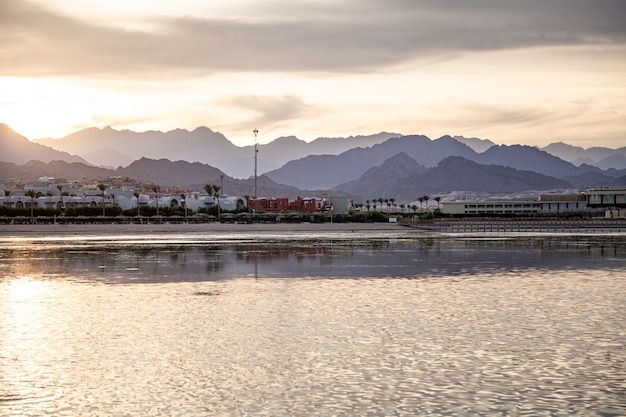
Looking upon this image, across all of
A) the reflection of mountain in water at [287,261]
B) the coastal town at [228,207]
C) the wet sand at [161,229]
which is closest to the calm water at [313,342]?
the reflection of mountain in water at [287,261]

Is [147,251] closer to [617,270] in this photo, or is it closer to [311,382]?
[617,270]

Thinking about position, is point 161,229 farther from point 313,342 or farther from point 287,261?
point 313,342

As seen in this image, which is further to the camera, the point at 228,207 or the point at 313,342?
the point at 228,207

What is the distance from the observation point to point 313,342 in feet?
65.6

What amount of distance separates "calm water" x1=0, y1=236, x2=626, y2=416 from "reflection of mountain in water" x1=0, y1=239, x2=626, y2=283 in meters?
0.56

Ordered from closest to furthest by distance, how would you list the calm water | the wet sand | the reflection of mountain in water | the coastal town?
the calm water, the reflection of mountain in water, the wet sand, the coastal town

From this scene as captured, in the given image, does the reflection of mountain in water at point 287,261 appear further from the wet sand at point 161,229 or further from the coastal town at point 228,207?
the coastal town at point 228,207

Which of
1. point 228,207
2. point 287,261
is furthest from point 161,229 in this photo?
point 228,207

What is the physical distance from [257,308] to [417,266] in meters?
18.6

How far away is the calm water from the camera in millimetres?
14477

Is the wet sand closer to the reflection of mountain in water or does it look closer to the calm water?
the reflection of mountain in water

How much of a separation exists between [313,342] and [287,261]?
87.8 ft

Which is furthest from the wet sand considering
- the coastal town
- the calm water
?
the calm water

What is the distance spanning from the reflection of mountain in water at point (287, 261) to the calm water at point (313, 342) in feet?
1.83
